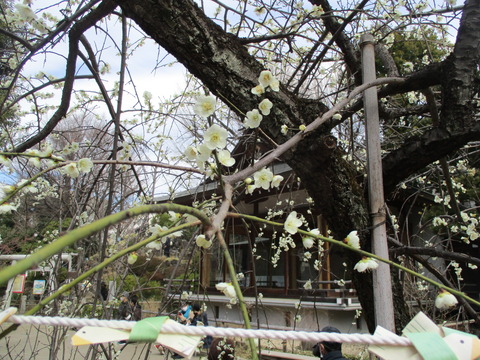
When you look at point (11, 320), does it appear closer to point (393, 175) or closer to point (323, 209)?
point (323, 209)

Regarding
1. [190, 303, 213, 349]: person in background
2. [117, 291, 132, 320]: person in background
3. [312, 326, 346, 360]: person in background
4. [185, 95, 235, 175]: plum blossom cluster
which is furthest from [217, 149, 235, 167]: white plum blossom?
[190, 303, 213, 349]: person in background

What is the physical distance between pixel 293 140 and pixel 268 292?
777 centimetres

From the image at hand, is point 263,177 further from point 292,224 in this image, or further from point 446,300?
point 446,300

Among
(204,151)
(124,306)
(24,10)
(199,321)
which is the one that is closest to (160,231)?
(204,151)

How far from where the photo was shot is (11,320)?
52 cm

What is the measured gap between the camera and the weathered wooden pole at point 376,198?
112 centimetres

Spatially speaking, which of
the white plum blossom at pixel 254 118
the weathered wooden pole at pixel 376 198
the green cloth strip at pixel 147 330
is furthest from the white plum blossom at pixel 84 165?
the weathered wooden pole at pixel 376 198

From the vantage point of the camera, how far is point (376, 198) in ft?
4.15

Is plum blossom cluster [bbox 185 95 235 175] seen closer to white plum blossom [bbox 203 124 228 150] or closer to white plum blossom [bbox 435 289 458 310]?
white plum blossom [bbox 203 124 228 150]

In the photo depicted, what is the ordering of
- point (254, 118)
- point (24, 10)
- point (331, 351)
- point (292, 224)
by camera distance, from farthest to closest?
point (331, 351) < point (24, 10) < point (254, 118) < point (292, 224)

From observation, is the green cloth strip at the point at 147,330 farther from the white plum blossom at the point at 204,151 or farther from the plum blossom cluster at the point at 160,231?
the white plum blossom at the point at 204,151

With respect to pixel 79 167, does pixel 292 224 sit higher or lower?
lower

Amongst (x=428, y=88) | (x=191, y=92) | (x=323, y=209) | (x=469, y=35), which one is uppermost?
(x=191, y=92)

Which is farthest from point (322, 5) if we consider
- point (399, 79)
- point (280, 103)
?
point (280, 103)
